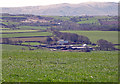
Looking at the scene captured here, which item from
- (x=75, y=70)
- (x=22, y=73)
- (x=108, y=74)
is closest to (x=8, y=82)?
(x=22, y=73)

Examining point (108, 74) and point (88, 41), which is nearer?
point (108, 74)

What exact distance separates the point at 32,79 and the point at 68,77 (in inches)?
79.7

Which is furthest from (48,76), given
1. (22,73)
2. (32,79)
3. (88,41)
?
(88,41)

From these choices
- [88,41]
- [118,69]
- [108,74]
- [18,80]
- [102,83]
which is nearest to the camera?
[102,83]

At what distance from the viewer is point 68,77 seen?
13.3 m

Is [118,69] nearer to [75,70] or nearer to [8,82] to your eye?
[75,70]

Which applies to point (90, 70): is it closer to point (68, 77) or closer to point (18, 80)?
point (68, 77)

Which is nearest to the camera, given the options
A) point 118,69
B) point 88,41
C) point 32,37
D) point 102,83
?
point 102,83

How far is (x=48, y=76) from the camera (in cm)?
1357

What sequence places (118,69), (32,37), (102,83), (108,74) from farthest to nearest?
(32,37)
(118,69)
(108,74)
(102,83)

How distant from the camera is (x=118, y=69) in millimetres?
15406

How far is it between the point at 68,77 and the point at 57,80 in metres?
0.90

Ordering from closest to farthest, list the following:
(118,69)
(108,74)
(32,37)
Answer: (108,74), (118,69), (32,37)

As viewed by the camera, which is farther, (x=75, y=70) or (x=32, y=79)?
(x=75, y=70)
